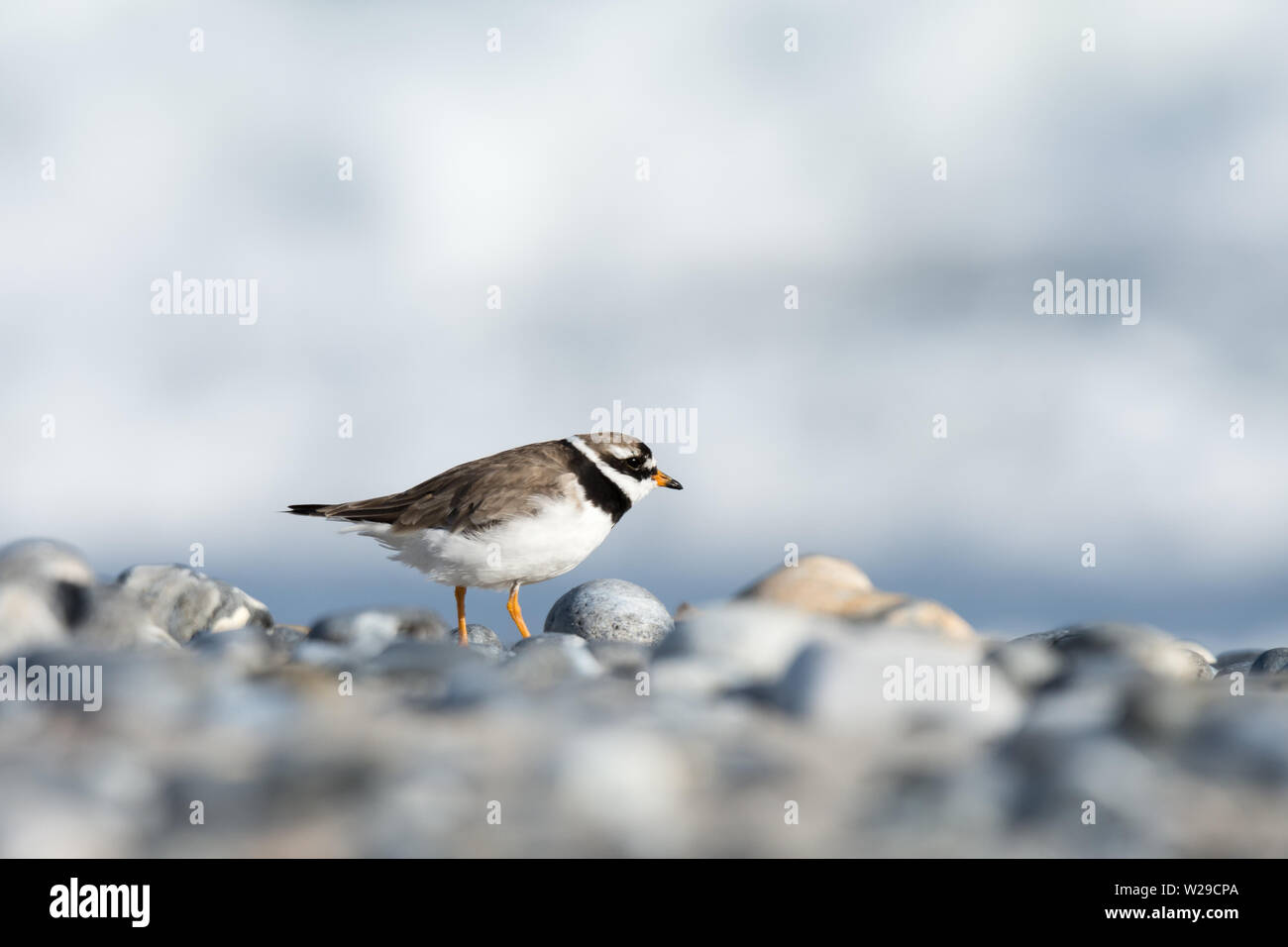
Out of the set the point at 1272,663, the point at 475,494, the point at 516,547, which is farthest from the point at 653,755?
the point at 1272,663

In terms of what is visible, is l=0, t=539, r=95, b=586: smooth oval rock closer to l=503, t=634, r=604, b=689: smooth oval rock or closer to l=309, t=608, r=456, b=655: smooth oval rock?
l=309, t=608, r=456, b=655: smooth oval rock

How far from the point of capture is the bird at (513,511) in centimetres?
784

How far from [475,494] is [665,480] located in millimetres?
1697

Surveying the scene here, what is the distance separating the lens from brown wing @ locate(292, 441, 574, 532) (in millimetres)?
7930

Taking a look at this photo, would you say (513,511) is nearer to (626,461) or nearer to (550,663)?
(626,461)

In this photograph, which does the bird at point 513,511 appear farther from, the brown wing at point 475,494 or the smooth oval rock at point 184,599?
the smooth oval rock at point 184,599

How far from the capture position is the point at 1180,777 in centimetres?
416

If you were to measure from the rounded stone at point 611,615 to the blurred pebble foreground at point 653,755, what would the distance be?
6.65 feet

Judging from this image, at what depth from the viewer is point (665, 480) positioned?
8898 millimetres
